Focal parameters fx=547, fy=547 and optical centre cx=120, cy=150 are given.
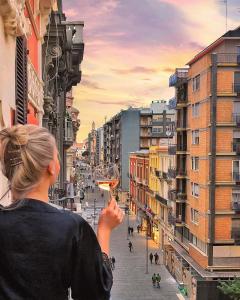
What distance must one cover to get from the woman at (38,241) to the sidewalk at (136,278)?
29.5 m

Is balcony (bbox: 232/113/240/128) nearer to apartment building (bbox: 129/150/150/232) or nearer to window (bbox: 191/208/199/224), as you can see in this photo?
window (bbox: 191/208/199/224)

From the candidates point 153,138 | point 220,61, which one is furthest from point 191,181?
point 153,138

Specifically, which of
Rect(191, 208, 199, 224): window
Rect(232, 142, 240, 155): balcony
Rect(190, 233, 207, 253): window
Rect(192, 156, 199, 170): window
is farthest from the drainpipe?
Rect(192, 156, 199, 170): window

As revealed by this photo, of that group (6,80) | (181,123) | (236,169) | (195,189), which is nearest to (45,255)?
(6,80)

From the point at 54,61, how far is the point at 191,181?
17.0m

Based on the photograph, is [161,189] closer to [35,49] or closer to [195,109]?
[195,109]

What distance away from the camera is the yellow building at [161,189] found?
154 feet

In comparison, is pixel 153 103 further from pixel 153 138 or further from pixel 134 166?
pixel 134 166

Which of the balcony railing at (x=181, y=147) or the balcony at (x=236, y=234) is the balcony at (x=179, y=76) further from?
the balcony at (x=236, y=234)

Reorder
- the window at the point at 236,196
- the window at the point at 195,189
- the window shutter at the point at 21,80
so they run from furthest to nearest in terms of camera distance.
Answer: the window at the point at 195,189, the window at the point at 236,196, the window shutter at the point at 21,80

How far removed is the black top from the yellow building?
39881mm

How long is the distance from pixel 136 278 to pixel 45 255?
35657 millimetres

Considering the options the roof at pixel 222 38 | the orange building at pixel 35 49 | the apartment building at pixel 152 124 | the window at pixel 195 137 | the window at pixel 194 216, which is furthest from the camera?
the apartment building at pixel 152 124

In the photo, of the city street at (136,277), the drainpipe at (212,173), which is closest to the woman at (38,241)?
the city street at (136,277)
